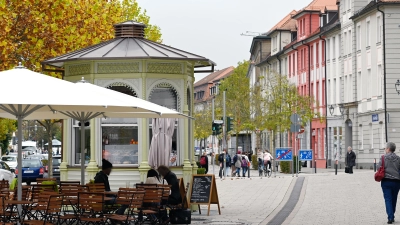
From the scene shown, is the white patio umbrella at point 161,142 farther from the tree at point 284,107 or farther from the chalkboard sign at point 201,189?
the tree at point 284,107

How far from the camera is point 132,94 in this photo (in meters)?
24.1

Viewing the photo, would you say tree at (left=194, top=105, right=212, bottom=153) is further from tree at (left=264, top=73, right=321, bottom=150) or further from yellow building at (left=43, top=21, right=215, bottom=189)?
yellow building at (left=43, top=21, right=215, bottom=189)

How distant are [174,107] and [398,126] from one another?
3939 cm

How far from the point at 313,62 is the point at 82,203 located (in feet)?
228

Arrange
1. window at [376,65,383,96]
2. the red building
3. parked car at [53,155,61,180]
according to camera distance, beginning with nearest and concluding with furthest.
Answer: parked car at [53,155,61,180] < window at [376,65,383,96] < the red building

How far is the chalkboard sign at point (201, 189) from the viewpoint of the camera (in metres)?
23.5

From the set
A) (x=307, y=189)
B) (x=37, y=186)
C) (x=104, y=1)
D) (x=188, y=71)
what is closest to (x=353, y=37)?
(x=104, y=1)

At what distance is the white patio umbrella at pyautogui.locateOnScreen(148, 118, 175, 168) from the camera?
76.6 ft

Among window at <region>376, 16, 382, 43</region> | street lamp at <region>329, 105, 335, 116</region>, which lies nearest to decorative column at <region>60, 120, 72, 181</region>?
window at <region>376, 16, 382, 43</region>

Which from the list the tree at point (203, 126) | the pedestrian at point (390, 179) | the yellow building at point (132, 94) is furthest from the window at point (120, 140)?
the tree at point (203, 126)

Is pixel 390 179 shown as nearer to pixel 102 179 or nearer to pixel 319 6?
pixel 102 179

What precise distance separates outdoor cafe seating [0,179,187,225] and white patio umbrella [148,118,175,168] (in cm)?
293

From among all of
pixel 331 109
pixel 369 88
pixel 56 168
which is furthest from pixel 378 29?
pixel 56 168

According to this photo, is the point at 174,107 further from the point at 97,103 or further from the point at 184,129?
the point at 97,103
